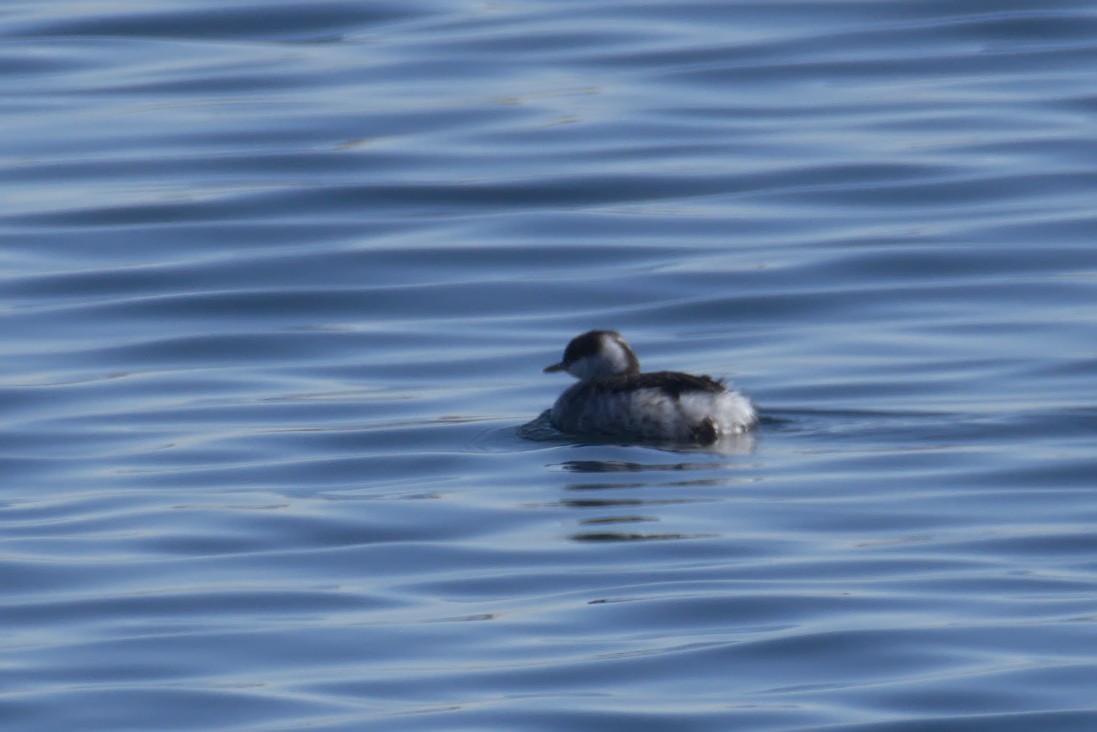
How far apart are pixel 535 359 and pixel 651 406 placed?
7.04 ft

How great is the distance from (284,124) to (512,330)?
605 cm

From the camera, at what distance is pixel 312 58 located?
22.6 metres

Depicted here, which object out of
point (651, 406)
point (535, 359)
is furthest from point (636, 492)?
point (535, 359)

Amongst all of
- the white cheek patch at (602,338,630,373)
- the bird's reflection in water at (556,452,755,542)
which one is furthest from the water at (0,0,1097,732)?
the white cheek patch at (602,338,630,373)

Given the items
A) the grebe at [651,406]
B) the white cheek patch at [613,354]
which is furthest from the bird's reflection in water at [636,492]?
the white cheek patch at [613,354]

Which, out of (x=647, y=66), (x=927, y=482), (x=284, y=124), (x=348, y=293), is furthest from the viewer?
(x=647, y=66)

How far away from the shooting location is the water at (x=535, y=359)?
8.39 meters

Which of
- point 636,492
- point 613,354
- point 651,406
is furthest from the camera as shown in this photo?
point 613,354

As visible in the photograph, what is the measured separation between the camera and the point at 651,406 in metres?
12.1

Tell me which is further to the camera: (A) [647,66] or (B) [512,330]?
(A) [647,66]

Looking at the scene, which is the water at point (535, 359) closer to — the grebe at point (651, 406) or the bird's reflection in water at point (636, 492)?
the bird's reflection in water at point (636, 492)

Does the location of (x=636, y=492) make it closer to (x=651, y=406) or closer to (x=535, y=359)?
A: (x=651, y=406)

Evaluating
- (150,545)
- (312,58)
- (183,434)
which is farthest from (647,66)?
(150,545)

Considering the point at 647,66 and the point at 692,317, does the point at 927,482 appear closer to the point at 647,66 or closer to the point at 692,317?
the point at 692,317
